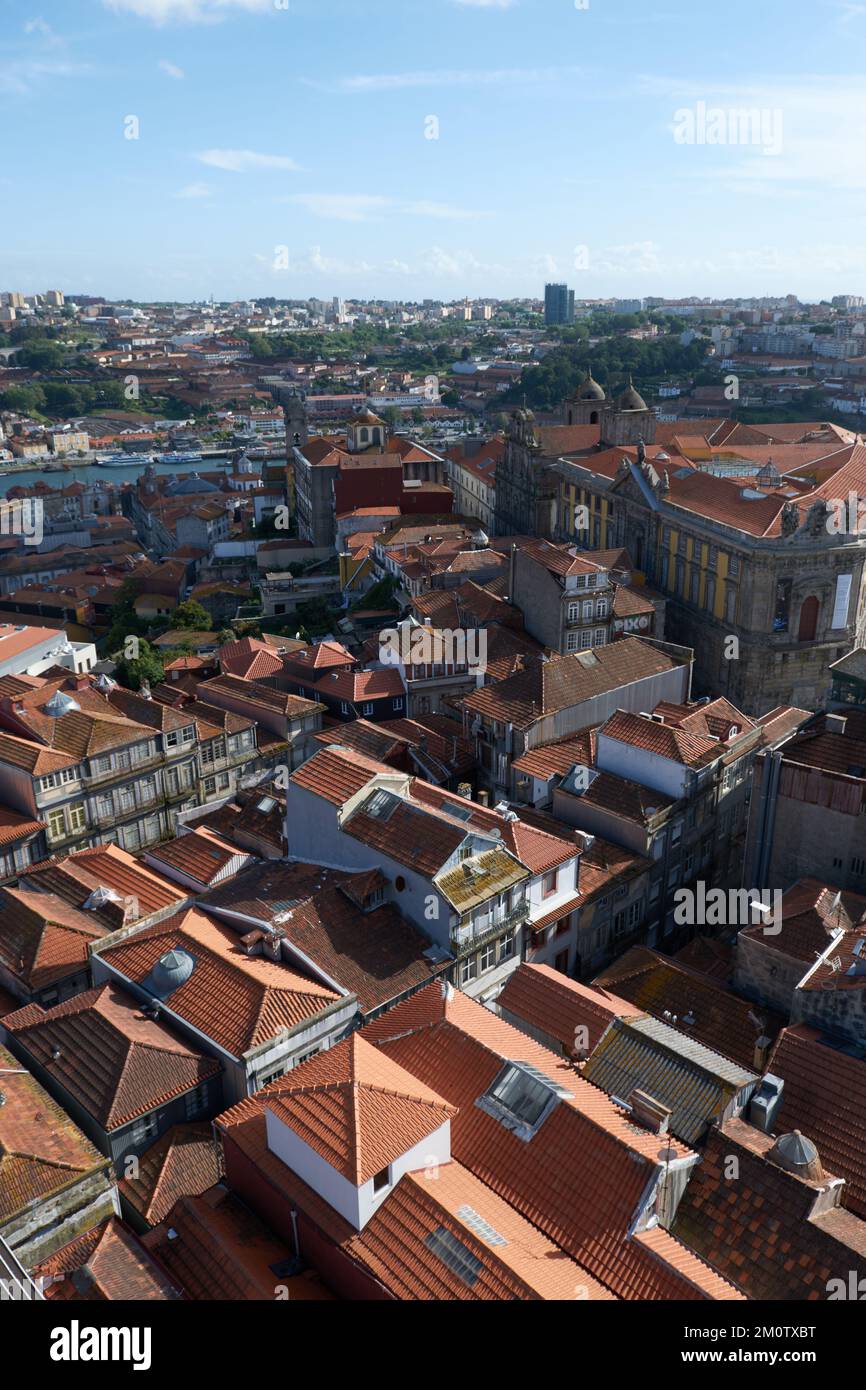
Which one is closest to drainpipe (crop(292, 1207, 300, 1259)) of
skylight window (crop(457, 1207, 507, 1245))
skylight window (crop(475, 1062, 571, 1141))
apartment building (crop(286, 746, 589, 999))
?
skylight window (crop(457, 1207, 507, 1245))

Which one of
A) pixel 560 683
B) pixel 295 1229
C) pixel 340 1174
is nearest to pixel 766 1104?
pixel 340 1174

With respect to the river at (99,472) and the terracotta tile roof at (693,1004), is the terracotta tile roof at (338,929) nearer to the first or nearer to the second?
the terracotta tile roof at (693,1004)

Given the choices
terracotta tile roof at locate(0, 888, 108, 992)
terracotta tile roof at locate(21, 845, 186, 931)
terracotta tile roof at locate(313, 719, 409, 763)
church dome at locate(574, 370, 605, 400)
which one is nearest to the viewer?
terracotta tile roof at locate(0, 888, 108, 992)

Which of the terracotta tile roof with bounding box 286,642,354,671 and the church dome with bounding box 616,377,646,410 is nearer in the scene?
the terracotta tile roof with bounding box 286,642,354,671

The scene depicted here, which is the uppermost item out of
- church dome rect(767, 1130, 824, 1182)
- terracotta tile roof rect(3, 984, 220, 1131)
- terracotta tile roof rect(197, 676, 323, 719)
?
terracotta tile roof rect(197, 676, 323, 719)

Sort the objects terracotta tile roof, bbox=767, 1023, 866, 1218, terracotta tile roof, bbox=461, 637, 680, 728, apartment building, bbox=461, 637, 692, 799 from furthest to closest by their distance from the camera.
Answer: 1. terracotta tile roof, bbox=461, 637, 680, 728
2. apartment building, bbox=461, 637, 692, 799
3. terracotta tile roof, bbox=767, 1023, 866, 1218

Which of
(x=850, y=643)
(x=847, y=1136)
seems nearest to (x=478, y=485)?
(x=850, y=643)

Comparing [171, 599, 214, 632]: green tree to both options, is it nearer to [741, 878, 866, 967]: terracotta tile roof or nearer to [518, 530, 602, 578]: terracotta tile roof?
[518, 530, 602, 578]: terracotta tile roof
